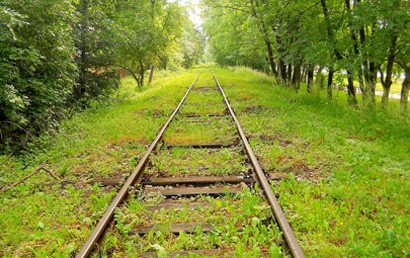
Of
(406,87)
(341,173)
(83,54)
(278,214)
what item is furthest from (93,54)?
(406,87)

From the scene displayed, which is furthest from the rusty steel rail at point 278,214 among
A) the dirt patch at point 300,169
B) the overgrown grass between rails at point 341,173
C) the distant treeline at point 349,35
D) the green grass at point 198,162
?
the distant treeline at point 349,35

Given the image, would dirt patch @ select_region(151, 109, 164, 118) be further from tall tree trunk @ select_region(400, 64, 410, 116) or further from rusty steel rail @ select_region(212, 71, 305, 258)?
tall tree trunk @ select_region(400, 64, 410, 116)

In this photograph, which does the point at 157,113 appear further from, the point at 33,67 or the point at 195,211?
the point at 195,211

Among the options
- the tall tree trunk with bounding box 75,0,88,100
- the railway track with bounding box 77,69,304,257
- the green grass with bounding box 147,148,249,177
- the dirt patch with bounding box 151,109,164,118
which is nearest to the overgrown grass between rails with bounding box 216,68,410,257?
the railway track with bounding box 77,69,304,257

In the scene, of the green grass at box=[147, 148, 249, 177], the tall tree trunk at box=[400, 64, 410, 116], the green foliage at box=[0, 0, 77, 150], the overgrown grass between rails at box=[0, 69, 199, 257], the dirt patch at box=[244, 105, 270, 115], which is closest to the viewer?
the overgrown grass between rails at box=[0, 69, 199, 257]

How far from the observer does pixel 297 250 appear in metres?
3.27

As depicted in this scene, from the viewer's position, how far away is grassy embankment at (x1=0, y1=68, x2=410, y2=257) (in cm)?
378

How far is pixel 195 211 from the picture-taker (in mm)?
4387

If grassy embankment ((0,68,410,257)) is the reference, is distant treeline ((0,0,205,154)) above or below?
above

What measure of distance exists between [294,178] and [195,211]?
1791 mm

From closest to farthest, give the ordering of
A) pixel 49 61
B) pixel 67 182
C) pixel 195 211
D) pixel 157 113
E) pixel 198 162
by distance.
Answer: pixel 195 211 → pixel 67 182 → pixel 198 162 → pixel 49 61 → pixel 157 113

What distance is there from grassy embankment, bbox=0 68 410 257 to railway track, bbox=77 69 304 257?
0.26 meters

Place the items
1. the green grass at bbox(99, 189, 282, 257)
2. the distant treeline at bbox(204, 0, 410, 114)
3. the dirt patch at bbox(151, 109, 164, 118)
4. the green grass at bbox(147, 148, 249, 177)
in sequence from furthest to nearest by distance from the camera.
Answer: the dirt patch at bbox(151, 109, 164, 118) → the distant treeline at bbox(204, 0, 410, 114) → the green grass at bbox(147, 148, 249, 177) → the green grass at bbox(99, 189, 282, 257)

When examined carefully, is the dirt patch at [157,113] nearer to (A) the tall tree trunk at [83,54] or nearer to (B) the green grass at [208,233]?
(A) the tall tree trunk at [83,54]
